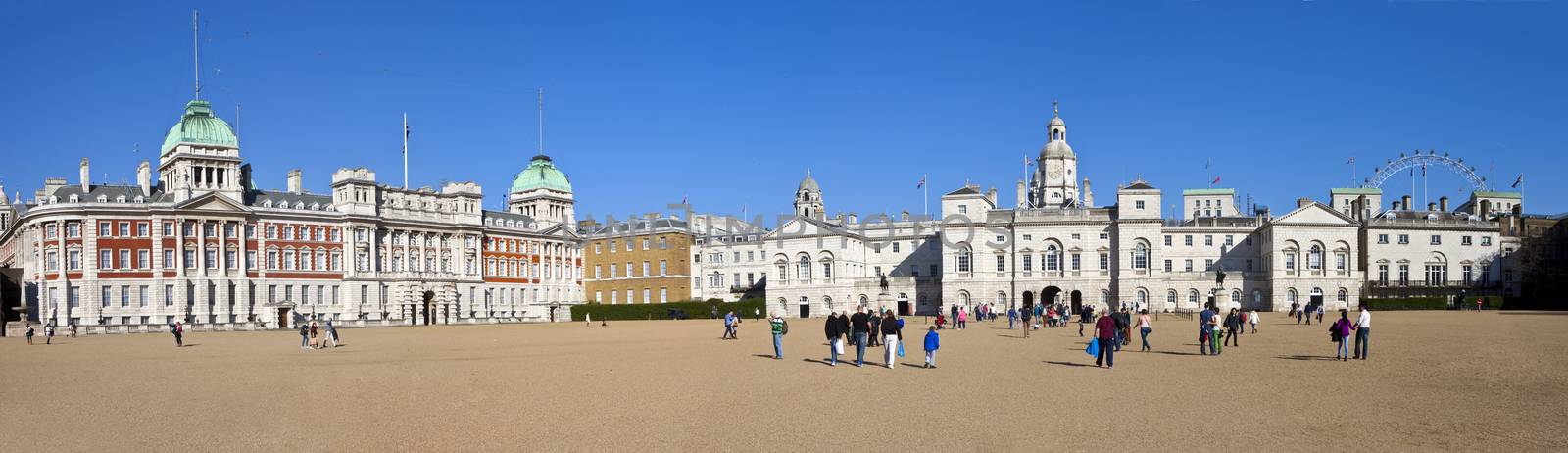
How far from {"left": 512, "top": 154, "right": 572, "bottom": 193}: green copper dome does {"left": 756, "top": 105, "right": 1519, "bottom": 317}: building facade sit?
1207 inches

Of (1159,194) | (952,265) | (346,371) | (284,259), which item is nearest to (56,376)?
(346,371)

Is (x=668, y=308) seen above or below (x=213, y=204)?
below

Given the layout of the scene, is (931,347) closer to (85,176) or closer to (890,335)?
(890,335)

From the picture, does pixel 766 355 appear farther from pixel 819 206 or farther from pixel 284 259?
pixel 819 206

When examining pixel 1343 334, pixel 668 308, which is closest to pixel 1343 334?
pixel 1343 334

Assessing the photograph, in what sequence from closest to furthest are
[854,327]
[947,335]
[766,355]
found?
1. [854,327]
2. [766,355]
3. [947,335]

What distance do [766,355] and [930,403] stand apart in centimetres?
1386

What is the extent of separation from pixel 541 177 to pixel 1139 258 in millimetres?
59840

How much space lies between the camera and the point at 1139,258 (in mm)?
82438

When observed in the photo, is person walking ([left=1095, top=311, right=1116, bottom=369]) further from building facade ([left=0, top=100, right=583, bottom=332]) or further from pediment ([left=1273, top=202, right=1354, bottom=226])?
building facade ([left=0, top=100, right=583, bottom=332])

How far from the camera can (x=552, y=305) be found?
332 ft

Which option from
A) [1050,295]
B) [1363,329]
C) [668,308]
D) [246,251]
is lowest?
[668,308]

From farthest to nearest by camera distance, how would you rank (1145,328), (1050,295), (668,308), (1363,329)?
(668,308) → (1050,295) → (1145,328) → (1363,329)

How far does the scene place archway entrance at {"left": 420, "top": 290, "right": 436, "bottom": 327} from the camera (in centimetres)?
9400
